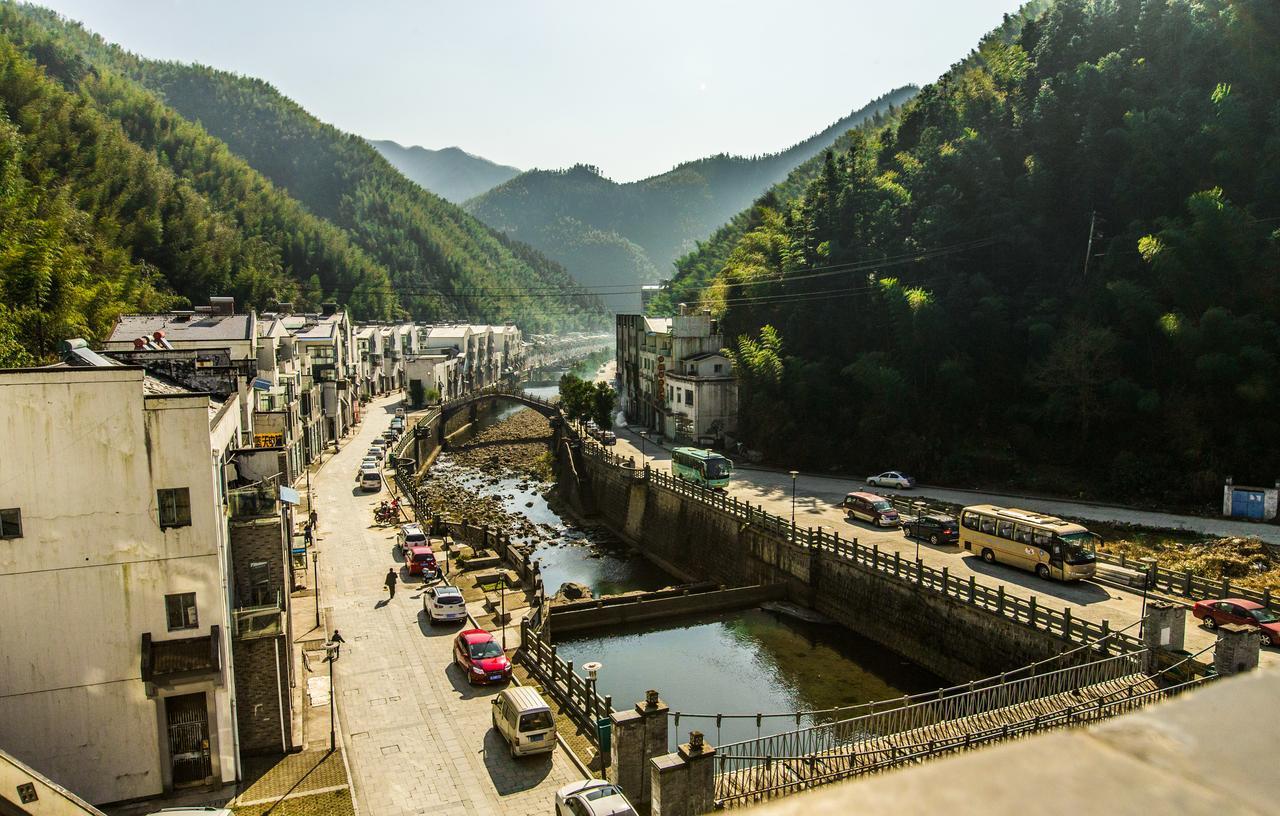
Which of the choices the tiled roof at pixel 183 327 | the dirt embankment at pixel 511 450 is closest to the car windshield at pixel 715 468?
the dirt embankment at pixel 511 450

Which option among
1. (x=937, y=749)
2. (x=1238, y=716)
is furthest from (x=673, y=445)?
(x=1238, y=716)

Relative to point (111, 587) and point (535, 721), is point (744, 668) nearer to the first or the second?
point (535, 721)

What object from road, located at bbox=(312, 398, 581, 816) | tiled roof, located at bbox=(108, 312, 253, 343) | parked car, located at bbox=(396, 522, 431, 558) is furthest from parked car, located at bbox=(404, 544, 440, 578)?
tiled roof, located at bbox=(108, 312, 253, 343)

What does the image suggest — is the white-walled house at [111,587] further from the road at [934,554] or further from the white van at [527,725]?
the road at [934,554]

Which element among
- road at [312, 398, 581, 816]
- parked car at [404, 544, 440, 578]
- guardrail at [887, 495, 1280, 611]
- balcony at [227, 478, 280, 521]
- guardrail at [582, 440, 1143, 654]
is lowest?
road at [312, 398, 581, 816]

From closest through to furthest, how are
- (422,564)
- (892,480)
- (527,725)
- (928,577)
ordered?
(527,725) → (928,577) → (422,564) → (892,480)

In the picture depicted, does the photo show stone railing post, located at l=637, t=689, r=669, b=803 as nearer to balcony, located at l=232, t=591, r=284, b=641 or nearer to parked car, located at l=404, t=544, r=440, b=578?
balcony, located at l=232, t=591, r=284, b=641

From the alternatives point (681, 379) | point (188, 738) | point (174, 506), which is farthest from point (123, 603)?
point (681, 379)
